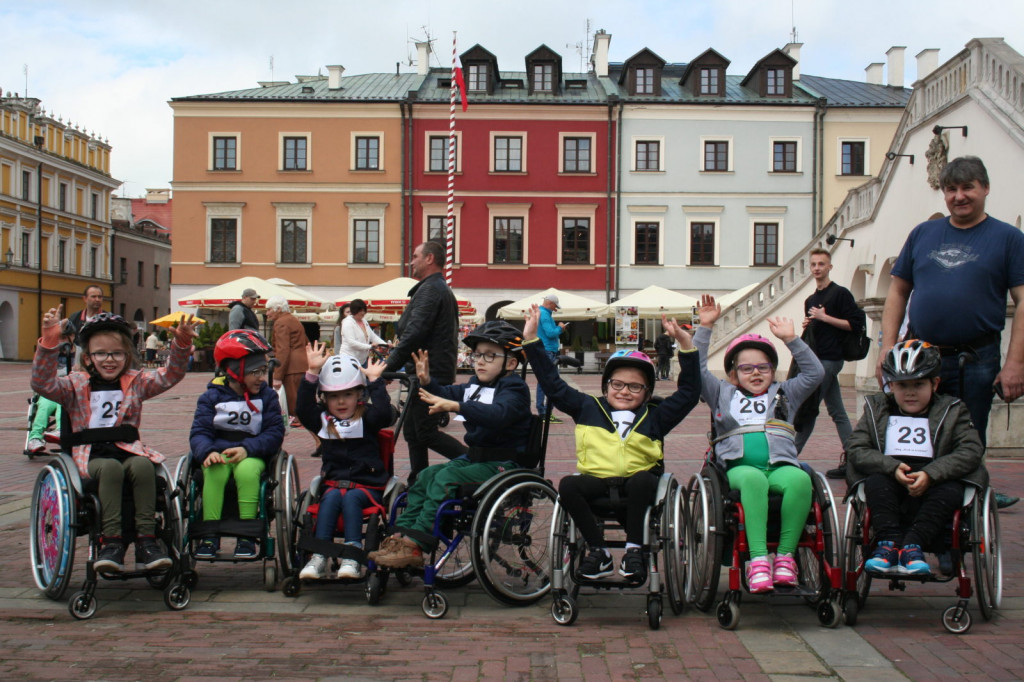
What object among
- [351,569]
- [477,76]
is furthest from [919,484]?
[477,76]

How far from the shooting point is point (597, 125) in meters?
38.9

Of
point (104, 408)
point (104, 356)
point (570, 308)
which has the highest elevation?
point (570, 308)

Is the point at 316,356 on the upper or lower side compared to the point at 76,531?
upper

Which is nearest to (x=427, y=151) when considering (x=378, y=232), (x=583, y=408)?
(x=378, y=232)

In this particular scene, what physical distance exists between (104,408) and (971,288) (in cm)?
443

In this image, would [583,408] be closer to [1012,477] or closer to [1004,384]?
[1004,384]

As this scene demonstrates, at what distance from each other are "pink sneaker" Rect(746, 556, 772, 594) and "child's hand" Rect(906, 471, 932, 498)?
0.71 meters

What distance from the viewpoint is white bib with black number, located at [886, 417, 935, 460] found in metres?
4.59

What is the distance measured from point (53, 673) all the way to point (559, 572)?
203 cm

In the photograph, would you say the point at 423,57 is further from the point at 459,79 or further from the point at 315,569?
the point at 315,569

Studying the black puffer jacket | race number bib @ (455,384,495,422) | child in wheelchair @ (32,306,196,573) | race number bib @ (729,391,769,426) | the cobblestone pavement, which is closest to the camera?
the cobblestone pavement

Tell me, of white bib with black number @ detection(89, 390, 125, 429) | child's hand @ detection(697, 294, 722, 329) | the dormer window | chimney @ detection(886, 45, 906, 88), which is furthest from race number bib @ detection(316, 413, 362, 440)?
chimney @ detection(886, 45, 906, 88)

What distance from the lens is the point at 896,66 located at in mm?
42406

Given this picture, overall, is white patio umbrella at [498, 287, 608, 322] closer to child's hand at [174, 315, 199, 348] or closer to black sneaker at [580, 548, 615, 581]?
child's hand at [174, 315, 199, 348]
